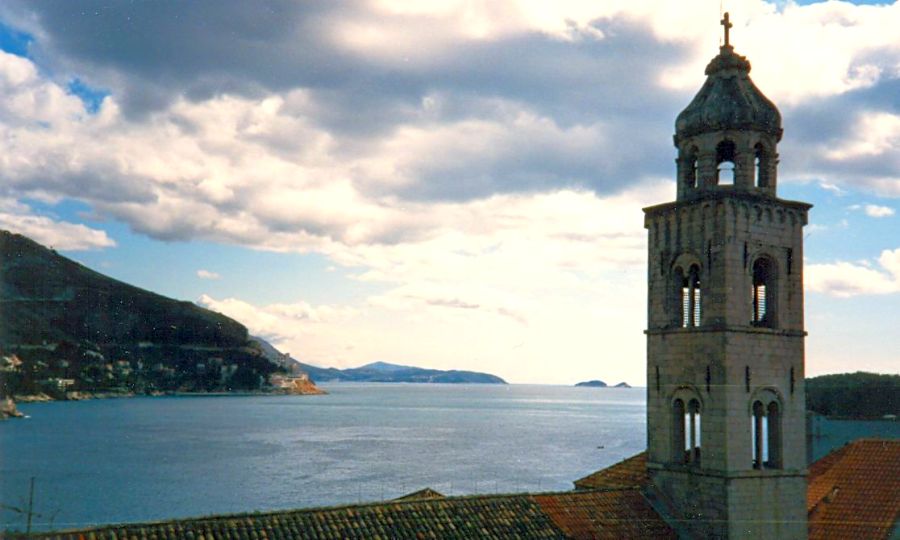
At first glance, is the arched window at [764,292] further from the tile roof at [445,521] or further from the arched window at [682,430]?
the tile roof at [445,521]

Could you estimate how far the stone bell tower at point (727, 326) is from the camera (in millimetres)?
23844

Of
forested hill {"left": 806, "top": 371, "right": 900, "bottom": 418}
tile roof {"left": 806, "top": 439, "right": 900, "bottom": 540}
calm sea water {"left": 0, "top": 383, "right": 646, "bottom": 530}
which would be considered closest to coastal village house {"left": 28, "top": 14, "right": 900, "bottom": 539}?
tile roof {"left": 806, "top": 439, "right": 900, "bottom": 540}

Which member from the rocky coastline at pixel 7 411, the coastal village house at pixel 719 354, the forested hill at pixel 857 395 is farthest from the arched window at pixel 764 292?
the rocky coastline at pixel 7 411

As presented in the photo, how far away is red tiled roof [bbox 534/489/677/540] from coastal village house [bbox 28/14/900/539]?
0.04 metres

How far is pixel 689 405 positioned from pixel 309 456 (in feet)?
298

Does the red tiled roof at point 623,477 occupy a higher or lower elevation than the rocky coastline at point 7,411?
higher

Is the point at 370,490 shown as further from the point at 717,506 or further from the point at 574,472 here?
the point at 717,506

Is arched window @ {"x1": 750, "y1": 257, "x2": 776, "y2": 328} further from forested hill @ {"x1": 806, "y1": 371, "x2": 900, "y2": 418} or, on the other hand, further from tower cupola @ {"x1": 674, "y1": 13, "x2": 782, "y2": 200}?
forested hill @ {"x1": 806, "y1": 371, "x2": 900, "y2": 418}

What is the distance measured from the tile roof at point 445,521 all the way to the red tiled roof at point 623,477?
84 centimetres

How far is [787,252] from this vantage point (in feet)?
83.7

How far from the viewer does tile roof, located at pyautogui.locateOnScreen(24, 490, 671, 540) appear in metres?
18.5

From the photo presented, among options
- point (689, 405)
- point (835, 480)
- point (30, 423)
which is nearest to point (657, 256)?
point (689, 405)

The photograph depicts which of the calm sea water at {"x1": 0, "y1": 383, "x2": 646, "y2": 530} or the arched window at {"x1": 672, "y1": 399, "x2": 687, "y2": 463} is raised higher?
the arched window at {"x1": 672, "y1": 399, "x2": 687, "y2": 463}

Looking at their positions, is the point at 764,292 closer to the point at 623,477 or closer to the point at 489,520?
the point at 623,477
